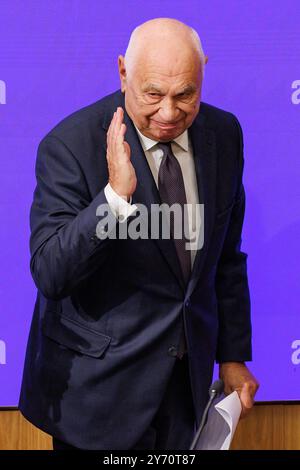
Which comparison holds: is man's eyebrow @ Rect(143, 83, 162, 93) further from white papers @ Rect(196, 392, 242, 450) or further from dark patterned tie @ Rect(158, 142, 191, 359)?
white papers @ Rect(196, 392, 242, 450)

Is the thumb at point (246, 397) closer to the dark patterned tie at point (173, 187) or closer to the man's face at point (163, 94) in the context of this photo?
the dark patterned tie at point (173, 187)

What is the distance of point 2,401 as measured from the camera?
2.72 metres

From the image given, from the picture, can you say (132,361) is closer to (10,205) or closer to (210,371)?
(210,371)

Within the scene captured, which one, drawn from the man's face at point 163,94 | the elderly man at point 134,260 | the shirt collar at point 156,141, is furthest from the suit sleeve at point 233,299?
the man's face at point 163,94

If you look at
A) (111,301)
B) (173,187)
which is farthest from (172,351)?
(173,187)

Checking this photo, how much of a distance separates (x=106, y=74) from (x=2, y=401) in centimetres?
95

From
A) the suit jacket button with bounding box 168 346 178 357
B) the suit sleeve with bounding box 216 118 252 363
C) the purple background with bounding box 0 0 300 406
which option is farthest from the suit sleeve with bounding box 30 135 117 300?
the purple background with bounding box 0 0 300 406

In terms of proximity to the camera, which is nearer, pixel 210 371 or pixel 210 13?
pixel 210 371

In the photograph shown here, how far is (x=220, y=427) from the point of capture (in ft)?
6.29

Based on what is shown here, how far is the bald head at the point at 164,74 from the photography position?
1901 millimetres

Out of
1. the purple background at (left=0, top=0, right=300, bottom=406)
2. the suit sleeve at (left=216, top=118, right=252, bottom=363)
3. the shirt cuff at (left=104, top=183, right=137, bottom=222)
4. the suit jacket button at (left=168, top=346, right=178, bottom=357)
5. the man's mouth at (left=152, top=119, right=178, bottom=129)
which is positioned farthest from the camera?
the purple background at (left=0, top=0, right=300, bottom=406)

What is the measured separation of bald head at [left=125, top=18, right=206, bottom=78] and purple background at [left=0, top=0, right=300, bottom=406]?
1.90 ft

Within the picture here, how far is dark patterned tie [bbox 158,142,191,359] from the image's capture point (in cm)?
Result: 201
